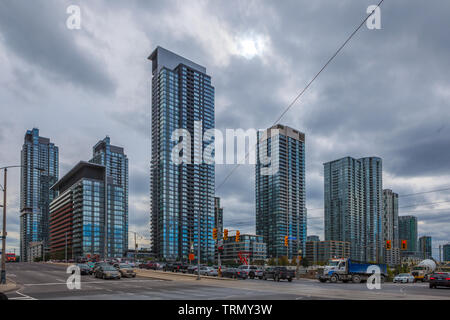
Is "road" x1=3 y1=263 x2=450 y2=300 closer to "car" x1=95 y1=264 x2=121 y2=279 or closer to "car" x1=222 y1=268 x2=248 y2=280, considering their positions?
"car" x1=95 y1=264 x2=121 y2=279

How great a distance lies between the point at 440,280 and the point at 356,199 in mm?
126394

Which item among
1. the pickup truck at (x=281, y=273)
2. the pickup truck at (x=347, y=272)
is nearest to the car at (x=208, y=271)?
the pickup truck at (x=281, y=273)

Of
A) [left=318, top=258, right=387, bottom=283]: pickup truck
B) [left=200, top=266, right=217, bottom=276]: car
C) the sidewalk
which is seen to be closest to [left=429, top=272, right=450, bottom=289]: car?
[left=318, top=258, right=387, bottom=283]: pickup truck

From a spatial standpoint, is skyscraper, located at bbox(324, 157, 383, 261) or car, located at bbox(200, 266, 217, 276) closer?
car, located at bbox(200, 266, 217, 276)

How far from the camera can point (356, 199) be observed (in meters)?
156

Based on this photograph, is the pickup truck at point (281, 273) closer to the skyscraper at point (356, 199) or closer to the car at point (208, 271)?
the car at point (208, 271)

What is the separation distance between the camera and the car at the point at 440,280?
3384cm

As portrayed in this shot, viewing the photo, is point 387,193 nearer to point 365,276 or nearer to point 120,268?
point 365,276

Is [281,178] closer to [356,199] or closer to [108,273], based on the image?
[356,199]

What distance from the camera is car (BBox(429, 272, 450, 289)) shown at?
111 feet

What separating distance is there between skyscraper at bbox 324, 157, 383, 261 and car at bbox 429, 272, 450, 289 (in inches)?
4556

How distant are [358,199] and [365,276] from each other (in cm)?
11927

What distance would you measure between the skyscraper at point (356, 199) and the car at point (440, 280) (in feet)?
380

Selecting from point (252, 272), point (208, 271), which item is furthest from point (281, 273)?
point (208, 271)
